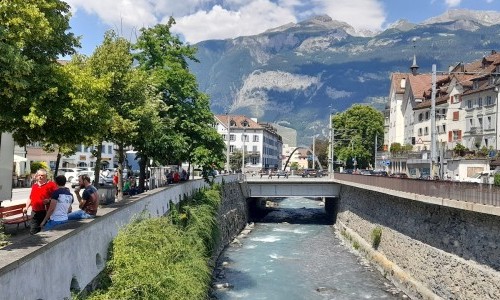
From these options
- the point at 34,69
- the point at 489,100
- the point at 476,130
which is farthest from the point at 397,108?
the point at 34,69

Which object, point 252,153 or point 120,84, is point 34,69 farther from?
point 252,153

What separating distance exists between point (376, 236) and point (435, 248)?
980cm

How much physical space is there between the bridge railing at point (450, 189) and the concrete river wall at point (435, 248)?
0.67 metres

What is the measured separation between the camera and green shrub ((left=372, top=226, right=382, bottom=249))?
34.5 meters

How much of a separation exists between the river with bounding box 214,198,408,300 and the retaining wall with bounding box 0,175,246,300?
1232 centimetres

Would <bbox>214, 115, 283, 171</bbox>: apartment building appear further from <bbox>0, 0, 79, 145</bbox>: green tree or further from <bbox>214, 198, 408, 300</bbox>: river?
<bbox>0, 0, 79, 145</bbox>: green tree

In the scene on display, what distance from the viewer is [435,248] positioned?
24.9 metres

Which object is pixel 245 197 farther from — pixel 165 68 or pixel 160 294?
pixel 160 294

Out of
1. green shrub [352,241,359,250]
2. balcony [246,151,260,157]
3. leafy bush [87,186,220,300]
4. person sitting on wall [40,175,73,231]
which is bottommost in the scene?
green shrub [352,241,359,250]

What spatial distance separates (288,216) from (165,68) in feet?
109

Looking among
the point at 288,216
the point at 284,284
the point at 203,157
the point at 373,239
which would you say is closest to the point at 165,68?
the point at 203,157

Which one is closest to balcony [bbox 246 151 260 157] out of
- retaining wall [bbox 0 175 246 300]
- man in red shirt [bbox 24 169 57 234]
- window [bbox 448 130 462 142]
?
window [bbox 448 130 462 142]

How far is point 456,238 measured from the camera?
74.4ft

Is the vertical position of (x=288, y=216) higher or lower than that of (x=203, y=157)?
lower
